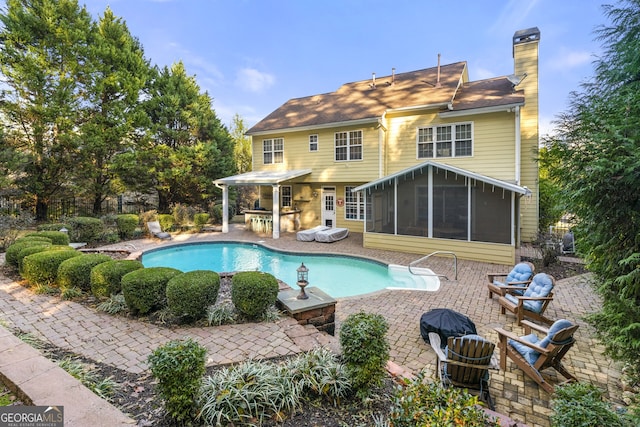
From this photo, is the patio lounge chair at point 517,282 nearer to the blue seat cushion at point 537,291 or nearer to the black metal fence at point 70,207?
the blue seat cushion at point 537,291

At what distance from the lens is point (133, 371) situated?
11.2 ft

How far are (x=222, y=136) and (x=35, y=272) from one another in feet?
55.3

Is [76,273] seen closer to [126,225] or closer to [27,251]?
[27,251]

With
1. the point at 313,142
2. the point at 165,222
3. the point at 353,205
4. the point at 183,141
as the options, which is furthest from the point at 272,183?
the point at 183,141

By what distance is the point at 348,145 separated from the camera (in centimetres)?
1493

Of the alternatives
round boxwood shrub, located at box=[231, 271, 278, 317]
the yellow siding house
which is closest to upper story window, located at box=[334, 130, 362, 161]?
the yellow siding house

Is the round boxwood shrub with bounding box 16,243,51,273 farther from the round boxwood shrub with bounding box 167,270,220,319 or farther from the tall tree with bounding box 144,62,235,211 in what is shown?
the tall tree with bounding box 144,62,235,211

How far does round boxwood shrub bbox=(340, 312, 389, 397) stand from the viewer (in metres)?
2.78

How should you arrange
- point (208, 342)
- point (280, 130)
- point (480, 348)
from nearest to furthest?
1. point (480, 348)
2. point (208, 342)
3. point (280, 130)

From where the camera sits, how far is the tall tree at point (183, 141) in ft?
63.0

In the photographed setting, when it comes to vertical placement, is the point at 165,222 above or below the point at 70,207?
below

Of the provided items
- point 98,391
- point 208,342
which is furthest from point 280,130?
point 98,391

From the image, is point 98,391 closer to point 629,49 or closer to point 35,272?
point 35,272

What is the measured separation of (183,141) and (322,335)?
19816mm
